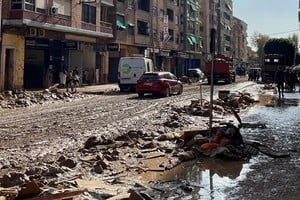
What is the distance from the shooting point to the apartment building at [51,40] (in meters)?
30.2

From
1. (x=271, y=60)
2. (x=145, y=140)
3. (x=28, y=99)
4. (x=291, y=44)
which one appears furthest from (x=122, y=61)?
(x=291, y=44)

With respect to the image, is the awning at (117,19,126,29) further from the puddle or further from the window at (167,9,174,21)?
the puddle

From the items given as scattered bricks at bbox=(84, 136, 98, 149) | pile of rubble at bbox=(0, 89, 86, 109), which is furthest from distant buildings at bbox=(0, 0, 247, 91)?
scattered bricks at bbox=(84, 136, 98, 149)

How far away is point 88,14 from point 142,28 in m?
16.0

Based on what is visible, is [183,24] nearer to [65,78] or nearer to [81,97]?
[65,78]

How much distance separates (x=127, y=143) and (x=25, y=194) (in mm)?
5094

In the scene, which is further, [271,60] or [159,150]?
[271,60]

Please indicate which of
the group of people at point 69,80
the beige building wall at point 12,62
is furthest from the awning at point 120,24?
the beige building wall at point 12,62

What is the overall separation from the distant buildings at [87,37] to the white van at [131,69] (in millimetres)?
5720

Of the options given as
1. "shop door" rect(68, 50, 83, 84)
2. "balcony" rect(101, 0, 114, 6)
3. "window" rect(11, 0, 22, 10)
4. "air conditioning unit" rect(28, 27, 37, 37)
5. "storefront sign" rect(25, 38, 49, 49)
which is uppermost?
A: "balcony" rect(101, 0, 114, 6)

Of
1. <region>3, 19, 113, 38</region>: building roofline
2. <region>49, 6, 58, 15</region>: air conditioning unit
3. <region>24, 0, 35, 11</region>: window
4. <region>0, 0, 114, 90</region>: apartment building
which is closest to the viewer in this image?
<region>3, 19, 113, 38</region>: building roofline

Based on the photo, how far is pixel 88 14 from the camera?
40.4 metres

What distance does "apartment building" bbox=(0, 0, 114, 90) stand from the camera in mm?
30219

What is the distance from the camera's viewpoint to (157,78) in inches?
1089
